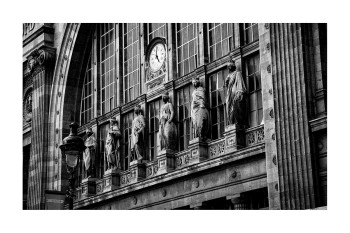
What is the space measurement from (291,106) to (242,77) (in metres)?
4.13

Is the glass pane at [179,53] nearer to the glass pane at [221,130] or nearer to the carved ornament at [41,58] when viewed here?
the glass pane at [221,130]

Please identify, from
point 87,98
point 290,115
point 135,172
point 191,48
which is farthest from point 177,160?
point 87,98

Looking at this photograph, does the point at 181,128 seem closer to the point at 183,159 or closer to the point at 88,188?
the point at 183,159

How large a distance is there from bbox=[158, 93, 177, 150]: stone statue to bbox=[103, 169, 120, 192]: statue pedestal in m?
3.21

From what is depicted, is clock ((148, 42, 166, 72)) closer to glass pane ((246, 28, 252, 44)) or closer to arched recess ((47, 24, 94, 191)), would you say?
glass pane ((246, 28, 252, 44))

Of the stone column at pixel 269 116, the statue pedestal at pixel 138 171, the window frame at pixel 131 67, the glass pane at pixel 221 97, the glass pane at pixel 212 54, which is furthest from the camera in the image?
the window frame at pixel 131 67

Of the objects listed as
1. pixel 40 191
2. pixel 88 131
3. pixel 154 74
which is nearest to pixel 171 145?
pixel 154 74

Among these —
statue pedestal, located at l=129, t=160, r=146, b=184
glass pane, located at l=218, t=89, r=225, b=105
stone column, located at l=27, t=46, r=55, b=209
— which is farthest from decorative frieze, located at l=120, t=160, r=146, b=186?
stone column, located at l=27, t=46, r=55, b=209

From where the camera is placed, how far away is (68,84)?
37.6 m

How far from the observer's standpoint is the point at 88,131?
35.5 meters

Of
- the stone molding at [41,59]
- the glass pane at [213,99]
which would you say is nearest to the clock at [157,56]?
the glass pane at [213,99]

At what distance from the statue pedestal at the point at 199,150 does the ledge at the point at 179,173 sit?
1.05ft

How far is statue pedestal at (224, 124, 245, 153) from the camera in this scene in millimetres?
26859

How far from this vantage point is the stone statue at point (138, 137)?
104ft
